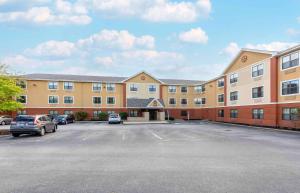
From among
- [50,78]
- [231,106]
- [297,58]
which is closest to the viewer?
[297,58]

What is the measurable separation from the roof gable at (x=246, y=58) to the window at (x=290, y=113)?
703 cm

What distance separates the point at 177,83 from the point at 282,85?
32.6 meters

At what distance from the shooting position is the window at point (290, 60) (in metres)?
29.0

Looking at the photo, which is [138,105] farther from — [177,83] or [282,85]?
[282,85]

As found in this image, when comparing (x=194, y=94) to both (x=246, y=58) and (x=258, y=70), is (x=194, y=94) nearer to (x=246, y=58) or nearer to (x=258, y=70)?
(x=246, y=58)

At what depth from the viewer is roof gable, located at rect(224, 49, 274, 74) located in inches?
1377

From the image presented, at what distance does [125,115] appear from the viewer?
55438 millimetres

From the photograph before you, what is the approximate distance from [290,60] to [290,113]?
18.5ft

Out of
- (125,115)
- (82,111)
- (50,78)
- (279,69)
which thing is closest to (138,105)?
(125,115)

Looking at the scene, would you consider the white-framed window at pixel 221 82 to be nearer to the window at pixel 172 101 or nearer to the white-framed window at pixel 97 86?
the window at pixel 172 101

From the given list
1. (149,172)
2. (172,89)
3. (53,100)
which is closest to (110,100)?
(53,100)

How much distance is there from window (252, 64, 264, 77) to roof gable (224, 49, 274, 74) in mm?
805

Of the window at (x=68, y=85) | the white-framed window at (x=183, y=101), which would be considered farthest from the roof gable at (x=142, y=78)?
the window at (x=68, y=85)

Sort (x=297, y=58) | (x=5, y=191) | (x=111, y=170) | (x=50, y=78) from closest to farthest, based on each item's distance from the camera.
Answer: (x=5, y=191)
(x=111, y=170)
(x=297, y=58)
(x=50, y=78)
